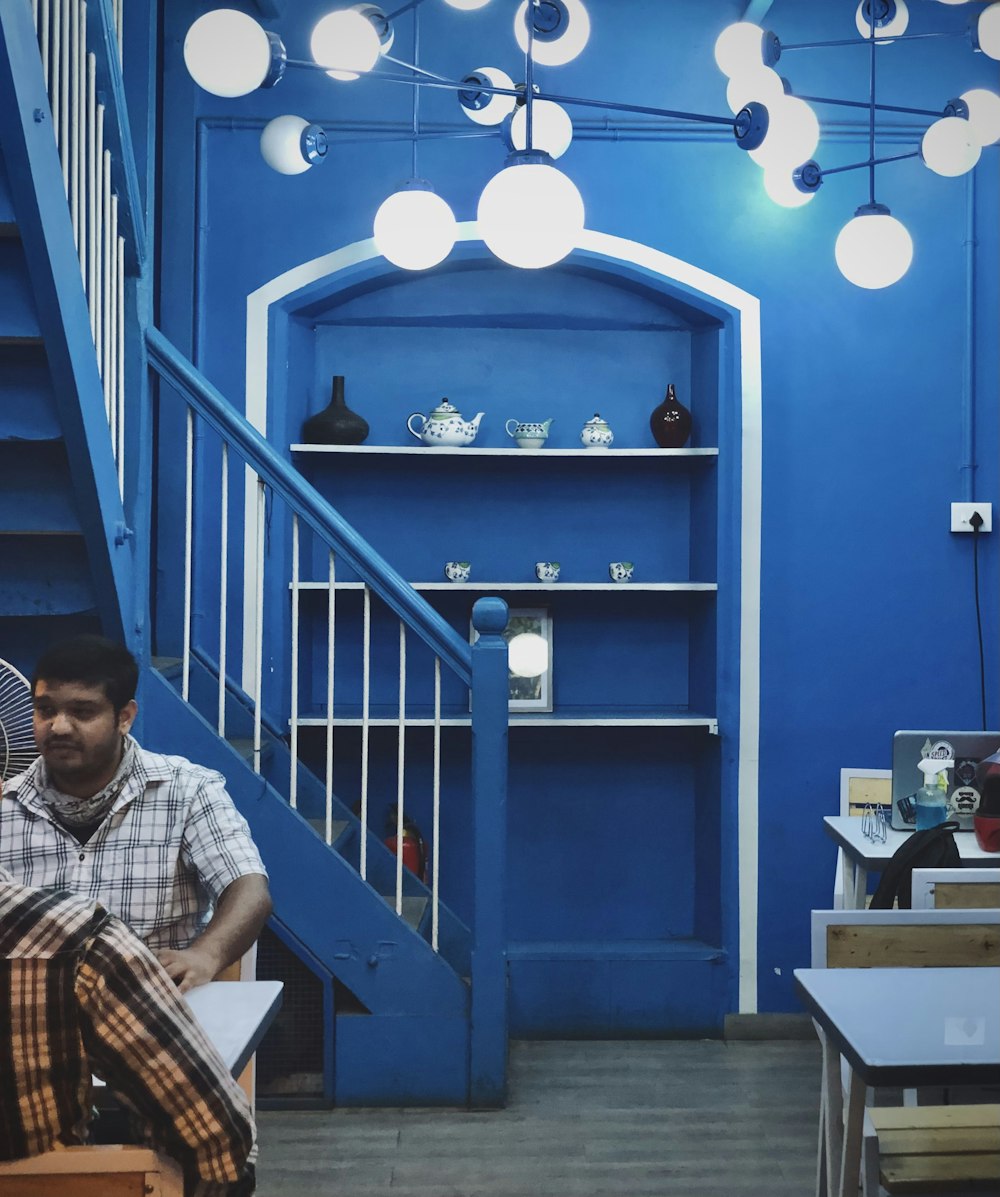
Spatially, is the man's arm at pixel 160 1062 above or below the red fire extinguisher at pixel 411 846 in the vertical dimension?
above

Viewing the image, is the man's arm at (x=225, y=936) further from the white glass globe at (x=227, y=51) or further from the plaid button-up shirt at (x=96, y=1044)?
the white glass globe at (x=227, y=51)

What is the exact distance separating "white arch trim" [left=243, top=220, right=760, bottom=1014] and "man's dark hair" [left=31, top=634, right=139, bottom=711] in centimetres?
198

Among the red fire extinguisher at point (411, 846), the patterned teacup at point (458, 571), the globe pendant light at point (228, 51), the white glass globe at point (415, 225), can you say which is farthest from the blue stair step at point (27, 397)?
the red fire extinguisher at point (411, 846)

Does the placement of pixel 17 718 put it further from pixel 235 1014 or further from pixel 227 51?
pixel 227 51

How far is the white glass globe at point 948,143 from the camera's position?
3.41 m

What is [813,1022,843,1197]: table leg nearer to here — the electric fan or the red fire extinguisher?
the electric fan

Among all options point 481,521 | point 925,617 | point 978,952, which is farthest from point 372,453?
point 978,952

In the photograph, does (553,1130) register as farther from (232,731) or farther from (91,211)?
(91,211)

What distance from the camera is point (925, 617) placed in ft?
15.6

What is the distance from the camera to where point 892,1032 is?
2078 mm

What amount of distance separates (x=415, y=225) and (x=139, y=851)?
5.32ft

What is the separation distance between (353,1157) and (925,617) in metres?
2.69

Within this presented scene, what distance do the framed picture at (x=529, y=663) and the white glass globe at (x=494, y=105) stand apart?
174 centimetres

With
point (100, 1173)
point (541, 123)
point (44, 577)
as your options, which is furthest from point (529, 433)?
point (100, 1173)
